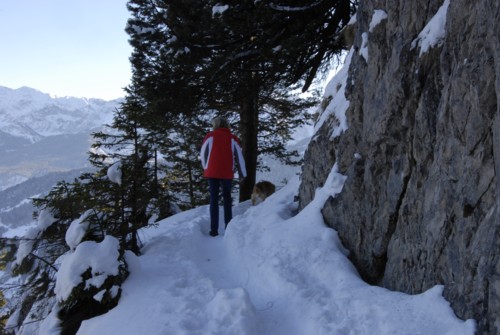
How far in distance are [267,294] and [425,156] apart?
2.50 metres

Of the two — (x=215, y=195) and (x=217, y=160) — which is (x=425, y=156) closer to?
(x=217, y=160)

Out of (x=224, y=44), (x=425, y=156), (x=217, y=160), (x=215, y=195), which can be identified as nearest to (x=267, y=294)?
(x=425, y=156)

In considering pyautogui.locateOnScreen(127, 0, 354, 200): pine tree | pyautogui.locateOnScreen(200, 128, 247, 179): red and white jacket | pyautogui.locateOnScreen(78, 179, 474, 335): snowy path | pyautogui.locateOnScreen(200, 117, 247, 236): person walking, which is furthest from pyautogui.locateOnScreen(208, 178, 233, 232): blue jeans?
pyautogui.locateOnScreen(127, 0, 354, 200): pine tree

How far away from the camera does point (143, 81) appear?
342 inches

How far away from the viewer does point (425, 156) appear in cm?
384

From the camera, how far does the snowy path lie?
3271mm

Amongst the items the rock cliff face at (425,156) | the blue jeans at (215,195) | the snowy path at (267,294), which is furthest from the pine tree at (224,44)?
the snowy path at (267,294)

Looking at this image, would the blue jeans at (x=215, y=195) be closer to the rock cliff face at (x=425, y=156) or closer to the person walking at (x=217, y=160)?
the person walking at (x=217, y=160)

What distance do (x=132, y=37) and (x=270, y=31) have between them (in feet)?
12.0

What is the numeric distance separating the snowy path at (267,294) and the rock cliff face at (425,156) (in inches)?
11.6

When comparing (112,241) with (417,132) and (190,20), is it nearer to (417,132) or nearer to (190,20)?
(417,132)

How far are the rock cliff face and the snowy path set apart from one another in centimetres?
30

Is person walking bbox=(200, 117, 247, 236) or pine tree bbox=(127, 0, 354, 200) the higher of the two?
pine tree bbox=(127, 0, 354, 200)

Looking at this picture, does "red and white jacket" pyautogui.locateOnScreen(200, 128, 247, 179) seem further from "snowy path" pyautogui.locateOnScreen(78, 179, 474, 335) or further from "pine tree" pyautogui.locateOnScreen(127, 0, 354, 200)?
"pine tree" pyautogui.locateOnScreen(127, 0, 354, 200)
